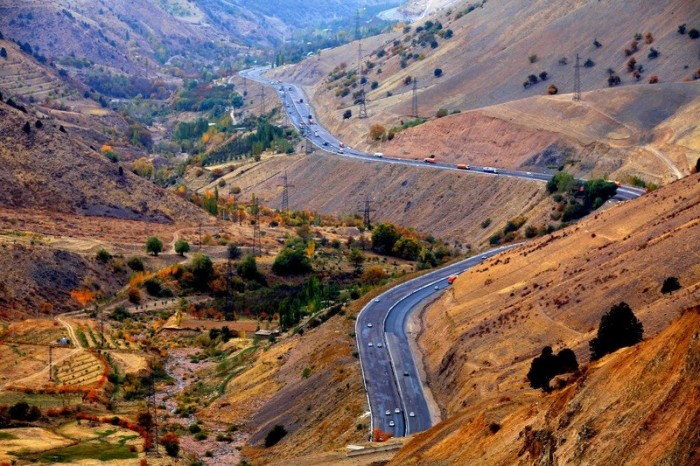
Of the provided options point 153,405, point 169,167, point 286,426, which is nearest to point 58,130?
point 169,167

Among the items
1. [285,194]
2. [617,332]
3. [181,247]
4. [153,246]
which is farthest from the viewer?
[285,194]

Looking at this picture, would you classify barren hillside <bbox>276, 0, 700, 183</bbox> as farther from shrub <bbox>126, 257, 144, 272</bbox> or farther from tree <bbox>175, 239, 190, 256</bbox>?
shrub <bbox>126, 257, 144, 272</bbox>

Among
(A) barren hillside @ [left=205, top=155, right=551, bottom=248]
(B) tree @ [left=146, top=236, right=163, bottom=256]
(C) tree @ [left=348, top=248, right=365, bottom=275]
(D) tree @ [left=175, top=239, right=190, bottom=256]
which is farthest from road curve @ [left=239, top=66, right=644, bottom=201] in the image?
(B) tree @ [left=146, top=236, right=163, bottom=256]

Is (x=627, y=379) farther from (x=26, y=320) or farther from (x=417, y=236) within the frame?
(x=417, y=236)

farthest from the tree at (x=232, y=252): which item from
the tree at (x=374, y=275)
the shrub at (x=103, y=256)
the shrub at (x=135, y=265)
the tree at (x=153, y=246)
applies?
the tree at (x=374, y=275)

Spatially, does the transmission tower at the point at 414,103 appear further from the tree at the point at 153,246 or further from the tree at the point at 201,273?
the tree at the point at 201,273

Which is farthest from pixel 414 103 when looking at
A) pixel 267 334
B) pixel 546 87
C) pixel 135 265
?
pixel 267 334

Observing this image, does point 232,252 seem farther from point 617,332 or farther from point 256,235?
point 617,332
